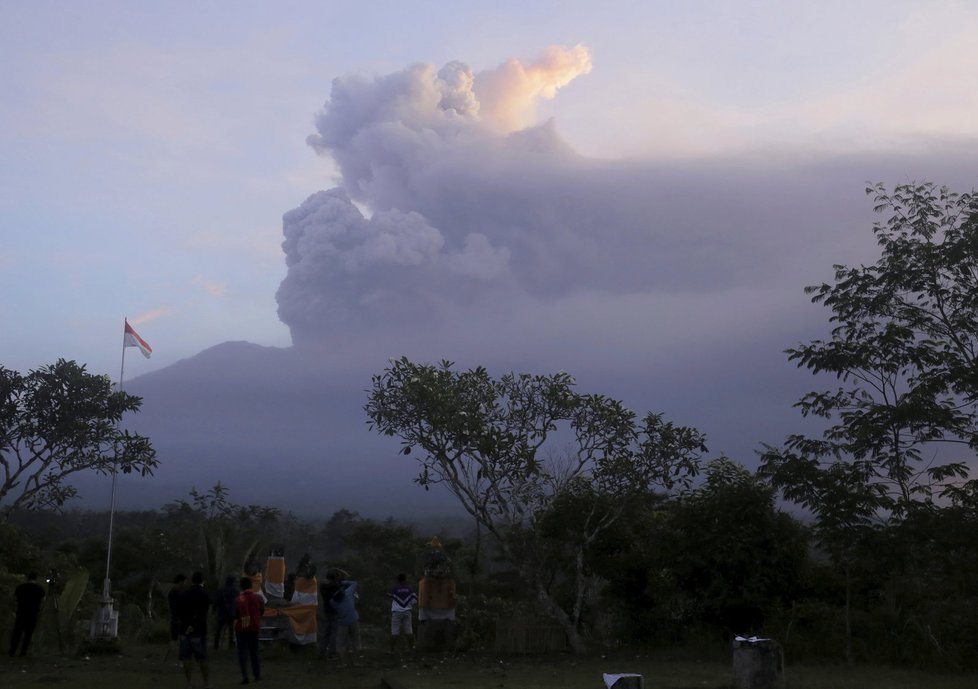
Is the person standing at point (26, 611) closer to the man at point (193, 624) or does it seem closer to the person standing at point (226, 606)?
the person standing at point (226, 606)

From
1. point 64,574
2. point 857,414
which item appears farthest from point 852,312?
point 64,574

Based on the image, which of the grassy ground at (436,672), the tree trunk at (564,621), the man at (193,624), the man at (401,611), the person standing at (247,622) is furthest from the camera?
the tree trunk at (564,621)

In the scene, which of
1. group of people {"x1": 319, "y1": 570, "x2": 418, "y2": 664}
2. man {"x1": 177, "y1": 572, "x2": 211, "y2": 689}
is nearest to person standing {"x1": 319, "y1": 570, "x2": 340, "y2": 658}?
group of people {"x1": 319, "y1": 570, "x2": 418, "y2": 664}

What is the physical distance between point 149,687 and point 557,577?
11.9 m

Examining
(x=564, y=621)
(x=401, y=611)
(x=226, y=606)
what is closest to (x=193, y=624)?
(x=226, y=606)

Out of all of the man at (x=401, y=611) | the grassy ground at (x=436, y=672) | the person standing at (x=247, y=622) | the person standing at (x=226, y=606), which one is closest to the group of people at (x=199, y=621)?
the person standing at (x=247, y=622)

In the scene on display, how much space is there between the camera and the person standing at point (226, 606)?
20172 mm

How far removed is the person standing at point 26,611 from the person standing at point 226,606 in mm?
3400

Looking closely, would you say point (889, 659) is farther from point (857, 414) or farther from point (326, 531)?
point (326, 531)

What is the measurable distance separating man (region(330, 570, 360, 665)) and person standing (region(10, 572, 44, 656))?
563 cm

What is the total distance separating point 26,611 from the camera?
63.6 ft

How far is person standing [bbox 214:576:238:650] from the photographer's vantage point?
794 inches

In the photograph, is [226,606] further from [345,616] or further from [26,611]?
[26,611]

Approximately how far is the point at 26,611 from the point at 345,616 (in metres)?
6.09
